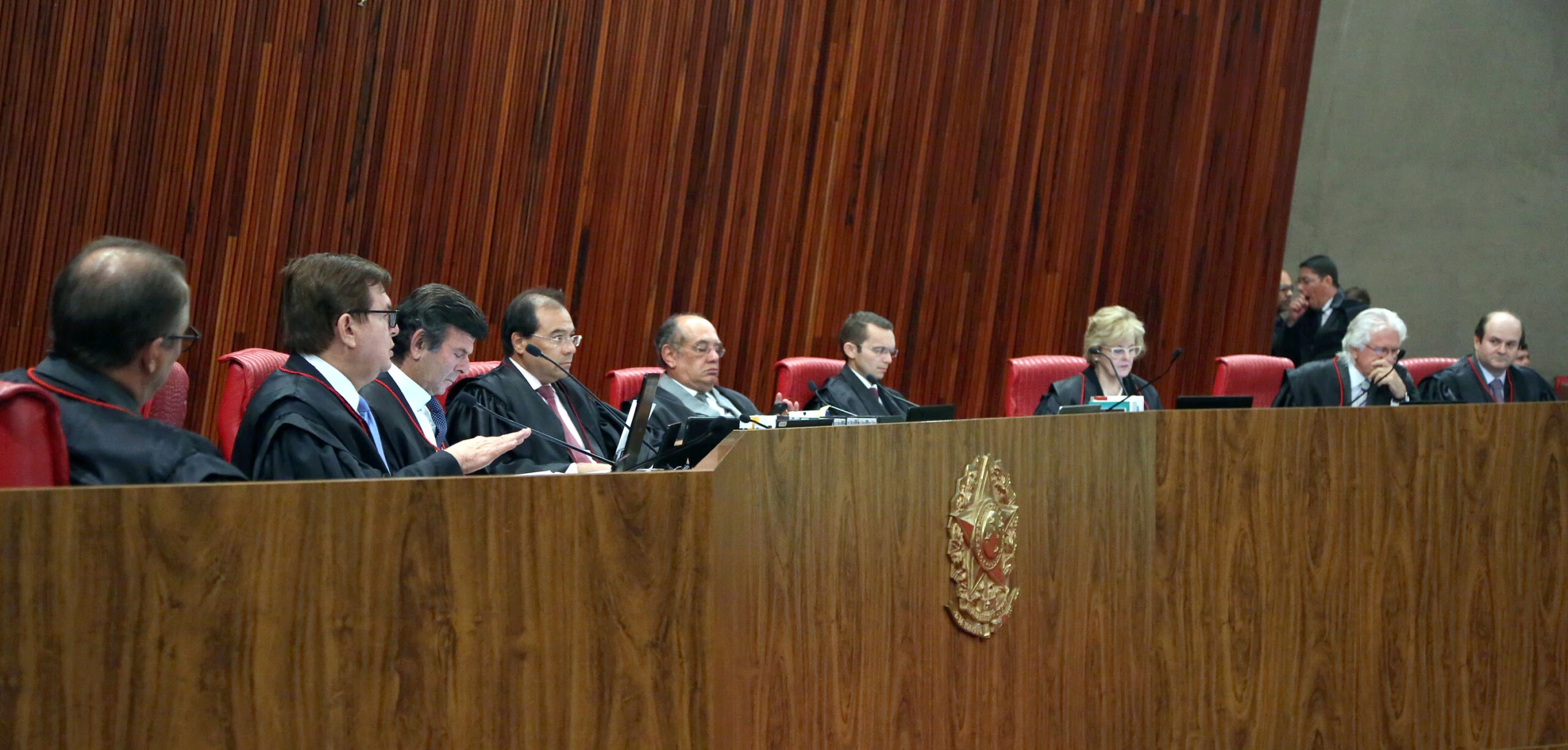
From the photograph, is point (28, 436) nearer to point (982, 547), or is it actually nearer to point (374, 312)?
point (374, 312)

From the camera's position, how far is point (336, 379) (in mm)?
2207

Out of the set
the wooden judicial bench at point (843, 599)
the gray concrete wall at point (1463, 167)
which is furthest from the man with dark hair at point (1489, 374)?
the gray concrete wall at point (1463, 167)

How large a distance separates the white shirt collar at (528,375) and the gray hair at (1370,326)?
2.90 m

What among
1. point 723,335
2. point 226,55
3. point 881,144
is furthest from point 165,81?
point 881,144

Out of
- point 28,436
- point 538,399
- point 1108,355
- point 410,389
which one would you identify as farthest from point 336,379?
point 1108,355

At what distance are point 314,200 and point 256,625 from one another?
10.5 feet

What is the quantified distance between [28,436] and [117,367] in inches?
6.3

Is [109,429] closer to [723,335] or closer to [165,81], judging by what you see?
[165,81]

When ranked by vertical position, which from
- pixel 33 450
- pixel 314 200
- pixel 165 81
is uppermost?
pixel 165 81

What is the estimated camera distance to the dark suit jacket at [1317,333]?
20.9ft

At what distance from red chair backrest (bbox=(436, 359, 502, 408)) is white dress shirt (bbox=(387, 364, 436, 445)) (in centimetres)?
48

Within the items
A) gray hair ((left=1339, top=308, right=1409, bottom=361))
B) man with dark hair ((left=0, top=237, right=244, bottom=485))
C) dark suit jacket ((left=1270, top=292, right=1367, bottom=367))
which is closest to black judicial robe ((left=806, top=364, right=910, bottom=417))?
gray hair ((left=1339, top=308, right=1409, bottom=361))

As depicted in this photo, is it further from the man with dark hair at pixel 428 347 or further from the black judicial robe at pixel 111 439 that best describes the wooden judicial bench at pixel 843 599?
the man with dark hair at pixel 428 347

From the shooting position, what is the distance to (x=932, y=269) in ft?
18.5
